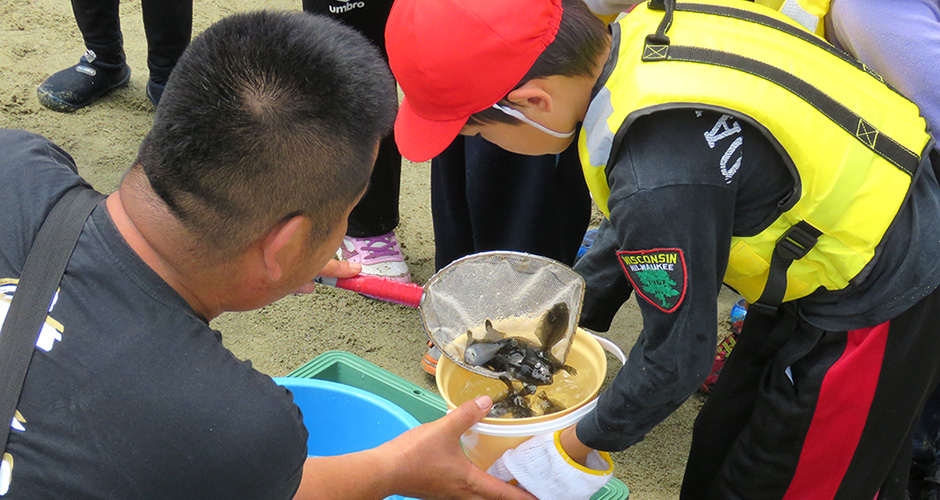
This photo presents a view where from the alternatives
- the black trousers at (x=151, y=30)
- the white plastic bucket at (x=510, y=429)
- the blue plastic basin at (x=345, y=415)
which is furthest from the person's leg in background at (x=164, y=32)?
the white plastic bucket at (x=510, y=429)

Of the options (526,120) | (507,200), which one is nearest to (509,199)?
(507,200)

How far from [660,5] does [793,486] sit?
111cm

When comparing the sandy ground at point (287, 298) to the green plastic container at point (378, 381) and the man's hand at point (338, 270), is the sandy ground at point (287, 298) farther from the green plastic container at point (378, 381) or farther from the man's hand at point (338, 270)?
the man's hand at point (338, 270)

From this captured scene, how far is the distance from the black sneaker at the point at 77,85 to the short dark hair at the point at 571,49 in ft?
11.1

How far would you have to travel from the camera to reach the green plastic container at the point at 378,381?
7.61 ft

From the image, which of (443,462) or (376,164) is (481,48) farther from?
(376,164)

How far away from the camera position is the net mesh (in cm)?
201

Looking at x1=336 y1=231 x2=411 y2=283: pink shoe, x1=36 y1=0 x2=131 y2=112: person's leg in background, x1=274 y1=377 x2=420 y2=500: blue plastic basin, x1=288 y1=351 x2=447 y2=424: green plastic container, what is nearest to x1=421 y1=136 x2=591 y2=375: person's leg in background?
x1=288 y1=351 x2=447 y2=424: green plastic container

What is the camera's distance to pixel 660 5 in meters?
1.63

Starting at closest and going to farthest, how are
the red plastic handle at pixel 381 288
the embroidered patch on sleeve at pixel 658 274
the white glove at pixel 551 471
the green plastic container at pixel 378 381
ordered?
the embroidered patch on sleeve at pixel 658 274 < the white glove at pixel 551 471 < the red plastic handle at pixel 381 288 < the green plastic container at pixel 378 381

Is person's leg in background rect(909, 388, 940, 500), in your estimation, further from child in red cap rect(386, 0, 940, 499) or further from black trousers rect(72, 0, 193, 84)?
black trousers rect(72, 0, 193, 84)

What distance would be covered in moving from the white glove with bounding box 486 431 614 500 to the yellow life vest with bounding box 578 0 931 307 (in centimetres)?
56

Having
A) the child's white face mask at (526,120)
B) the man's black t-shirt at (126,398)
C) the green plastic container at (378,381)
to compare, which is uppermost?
the child's white face mask at (526,120)

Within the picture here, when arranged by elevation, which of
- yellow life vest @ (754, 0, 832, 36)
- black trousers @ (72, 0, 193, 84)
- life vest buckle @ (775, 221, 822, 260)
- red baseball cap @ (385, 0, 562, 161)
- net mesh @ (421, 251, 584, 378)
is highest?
yellow life vest @ (754, 0, 832, 36)
